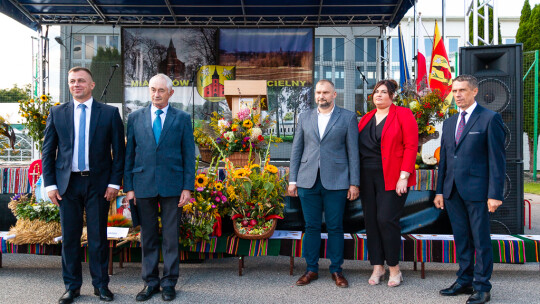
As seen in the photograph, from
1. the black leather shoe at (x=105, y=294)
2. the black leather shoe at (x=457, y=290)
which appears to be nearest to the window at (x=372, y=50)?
the black leather shoe at (x=457, y=290)

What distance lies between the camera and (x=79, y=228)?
2996mm

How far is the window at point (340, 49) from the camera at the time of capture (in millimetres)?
10078

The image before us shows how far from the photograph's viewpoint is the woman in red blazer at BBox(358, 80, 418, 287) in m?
3.14

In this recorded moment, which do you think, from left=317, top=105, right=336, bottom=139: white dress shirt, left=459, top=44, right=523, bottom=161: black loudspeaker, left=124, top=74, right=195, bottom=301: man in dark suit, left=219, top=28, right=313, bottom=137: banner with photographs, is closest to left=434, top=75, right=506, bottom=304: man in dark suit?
left=317, top=105, right=336, bottom=139: white dress shirt

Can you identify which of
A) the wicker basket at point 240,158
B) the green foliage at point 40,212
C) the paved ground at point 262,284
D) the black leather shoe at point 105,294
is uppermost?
the wicker basket at point 240,158

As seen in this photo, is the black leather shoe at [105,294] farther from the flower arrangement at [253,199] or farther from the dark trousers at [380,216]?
the dark trousers at [380,216]

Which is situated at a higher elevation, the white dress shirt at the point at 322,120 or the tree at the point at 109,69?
the tree at the point at 109,69

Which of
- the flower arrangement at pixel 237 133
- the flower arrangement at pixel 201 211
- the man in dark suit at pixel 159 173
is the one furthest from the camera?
the flower arrangement at pixel 237 133

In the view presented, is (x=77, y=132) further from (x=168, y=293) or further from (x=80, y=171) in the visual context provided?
(x=168, y=293)

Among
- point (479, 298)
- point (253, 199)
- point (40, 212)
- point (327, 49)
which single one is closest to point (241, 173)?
point (253, 199)

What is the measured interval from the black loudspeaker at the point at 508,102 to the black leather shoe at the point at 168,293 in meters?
3.08

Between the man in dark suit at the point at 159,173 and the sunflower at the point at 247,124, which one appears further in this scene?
the sunflower at the point at 247,124

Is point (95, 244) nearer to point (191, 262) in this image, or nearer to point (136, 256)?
point (136, 256)

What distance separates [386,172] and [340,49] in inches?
297
